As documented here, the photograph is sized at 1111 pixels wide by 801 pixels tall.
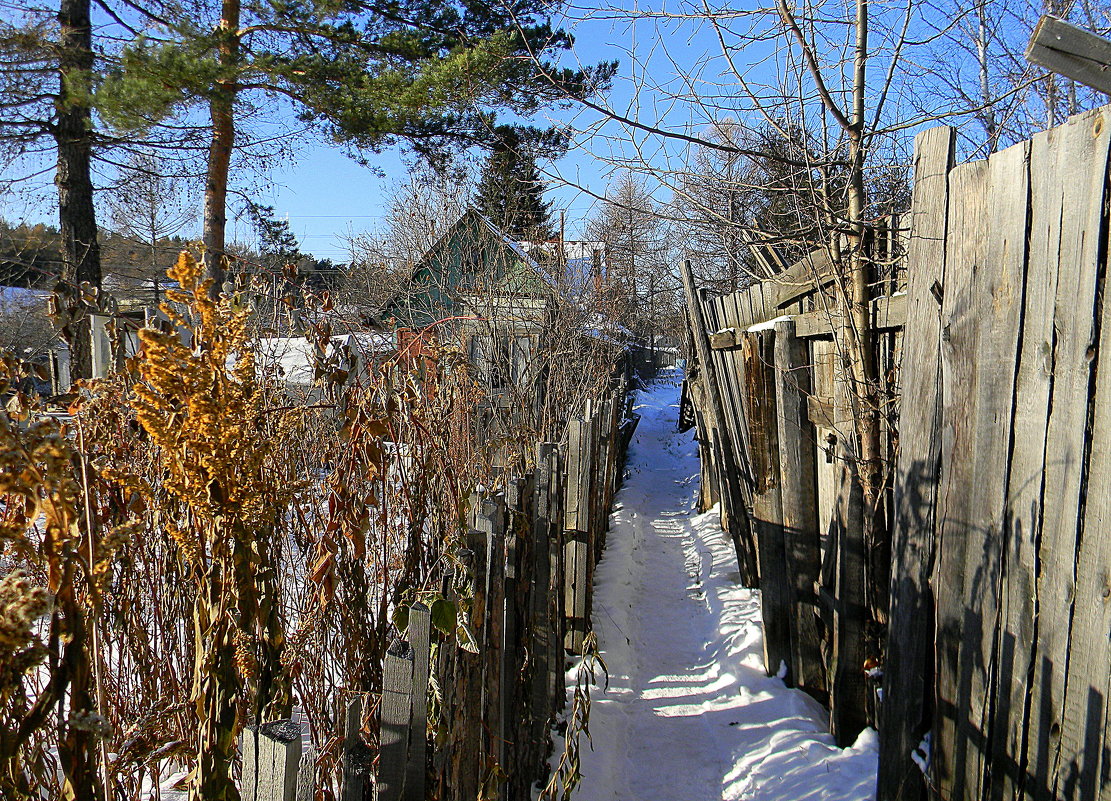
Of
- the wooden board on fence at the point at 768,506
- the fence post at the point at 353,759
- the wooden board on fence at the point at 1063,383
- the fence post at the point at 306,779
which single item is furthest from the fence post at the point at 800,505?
the fence post at the point at 306,779

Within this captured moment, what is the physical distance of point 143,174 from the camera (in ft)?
35.4

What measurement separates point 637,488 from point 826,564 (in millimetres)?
6283

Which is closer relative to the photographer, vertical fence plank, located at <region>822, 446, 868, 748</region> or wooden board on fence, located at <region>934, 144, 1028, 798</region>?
wooden board on fence, located at <region>934, 144, 1028, 798</region>

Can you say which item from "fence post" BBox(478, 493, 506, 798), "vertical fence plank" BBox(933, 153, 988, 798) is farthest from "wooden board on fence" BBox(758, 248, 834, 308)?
"fence post" BBox(478, 493, 506, 798)

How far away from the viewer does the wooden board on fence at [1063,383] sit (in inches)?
65.1

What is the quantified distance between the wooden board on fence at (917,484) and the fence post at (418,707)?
1.57 metres

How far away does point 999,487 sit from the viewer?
1895mm

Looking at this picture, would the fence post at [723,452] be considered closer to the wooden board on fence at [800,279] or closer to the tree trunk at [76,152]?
the wooden board on fence at [800,279]

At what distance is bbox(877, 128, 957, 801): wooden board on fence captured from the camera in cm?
216

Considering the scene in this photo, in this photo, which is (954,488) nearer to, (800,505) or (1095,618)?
(1095,618)

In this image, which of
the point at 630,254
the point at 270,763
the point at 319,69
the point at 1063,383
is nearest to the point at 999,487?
the point at 1063,383

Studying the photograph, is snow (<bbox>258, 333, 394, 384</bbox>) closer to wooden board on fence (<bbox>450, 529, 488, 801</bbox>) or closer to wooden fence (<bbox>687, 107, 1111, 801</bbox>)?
wooden board on fence (<bbox>450, 529, 488, 801</bbox>)

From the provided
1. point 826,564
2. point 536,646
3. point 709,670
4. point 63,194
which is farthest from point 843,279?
point 63,194

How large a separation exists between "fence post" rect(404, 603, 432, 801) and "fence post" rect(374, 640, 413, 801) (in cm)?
3
